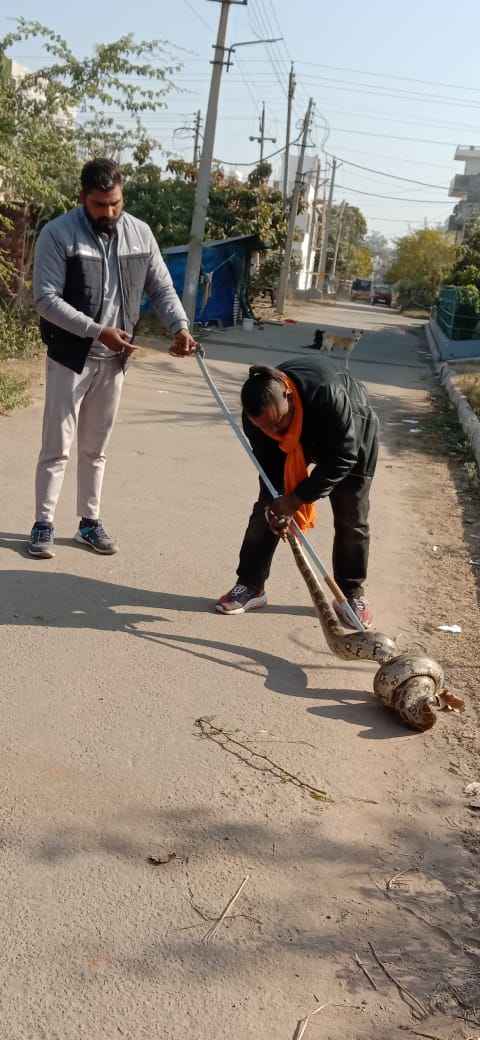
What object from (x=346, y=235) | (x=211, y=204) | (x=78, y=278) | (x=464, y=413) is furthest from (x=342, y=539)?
(x=346, y=235)

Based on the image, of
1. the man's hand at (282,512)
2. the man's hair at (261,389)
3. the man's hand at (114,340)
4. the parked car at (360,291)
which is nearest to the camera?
the man's hair at (261,389)

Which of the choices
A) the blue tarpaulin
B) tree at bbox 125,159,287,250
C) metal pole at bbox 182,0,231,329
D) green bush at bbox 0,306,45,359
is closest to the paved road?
green bush at bbox 0,306,45,359

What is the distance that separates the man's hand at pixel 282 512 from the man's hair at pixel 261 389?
0.44 metres

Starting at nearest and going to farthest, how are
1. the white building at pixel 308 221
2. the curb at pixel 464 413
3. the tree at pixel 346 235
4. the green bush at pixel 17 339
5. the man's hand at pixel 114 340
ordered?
1. the man's hand at pixel 114 340
2. the curb at pixel 464 413
3. the green bush at pixel 17 339
4. the white building at pixel 308 221
5. the tree at pixel 346 235

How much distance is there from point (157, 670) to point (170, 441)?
5.17m

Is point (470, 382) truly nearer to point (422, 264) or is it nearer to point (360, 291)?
point (422, 264)

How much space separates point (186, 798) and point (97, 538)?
2514 mm

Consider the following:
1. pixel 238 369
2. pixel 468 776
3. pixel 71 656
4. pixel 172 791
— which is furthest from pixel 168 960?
pixel 238 369

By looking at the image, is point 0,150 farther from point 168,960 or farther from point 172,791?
point 168,960

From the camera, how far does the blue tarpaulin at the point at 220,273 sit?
72.7 ft

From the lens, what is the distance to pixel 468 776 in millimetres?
3639

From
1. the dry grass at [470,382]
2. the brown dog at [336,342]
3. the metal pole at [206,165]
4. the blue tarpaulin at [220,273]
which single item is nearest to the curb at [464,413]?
the dry grass at [470,382]

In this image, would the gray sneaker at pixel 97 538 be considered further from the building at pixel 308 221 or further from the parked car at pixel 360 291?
the parked car at pixel 360 291

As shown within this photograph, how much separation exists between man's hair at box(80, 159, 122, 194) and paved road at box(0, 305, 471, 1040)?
1.99m
